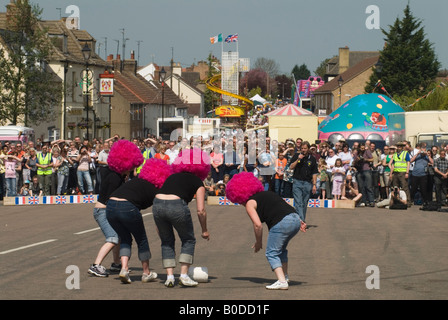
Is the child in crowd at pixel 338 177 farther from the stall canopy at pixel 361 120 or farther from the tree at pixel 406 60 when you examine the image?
the tree at pixel 406 60

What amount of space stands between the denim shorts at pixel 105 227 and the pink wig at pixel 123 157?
0.60 metres

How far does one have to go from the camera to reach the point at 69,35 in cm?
6222

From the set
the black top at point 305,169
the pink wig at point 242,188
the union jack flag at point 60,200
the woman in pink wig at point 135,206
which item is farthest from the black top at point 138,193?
the union jack flag at point 60,200

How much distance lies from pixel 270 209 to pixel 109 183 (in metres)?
2.25

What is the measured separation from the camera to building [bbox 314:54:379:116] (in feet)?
328

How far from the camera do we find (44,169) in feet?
87.2

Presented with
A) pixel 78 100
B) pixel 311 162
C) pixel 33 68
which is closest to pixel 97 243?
pixel 311 162

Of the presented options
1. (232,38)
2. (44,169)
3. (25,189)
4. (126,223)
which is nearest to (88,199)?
(44,169)

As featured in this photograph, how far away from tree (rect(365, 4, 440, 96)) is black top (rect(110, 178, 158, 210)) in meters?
73.3

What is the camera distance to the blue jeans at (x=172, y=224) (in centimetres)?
1003

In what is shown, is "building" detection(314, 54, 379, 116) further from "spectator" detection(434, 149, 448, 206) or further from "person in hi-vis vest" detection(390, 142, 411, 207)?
"spectator" detection(434, 149, 448, 206)

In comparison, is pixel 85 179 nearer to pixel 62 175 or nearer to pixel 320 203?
pixel 62 175

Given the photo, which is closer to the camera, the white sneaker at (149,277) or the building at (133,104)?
the white sneaker at (149,277)
